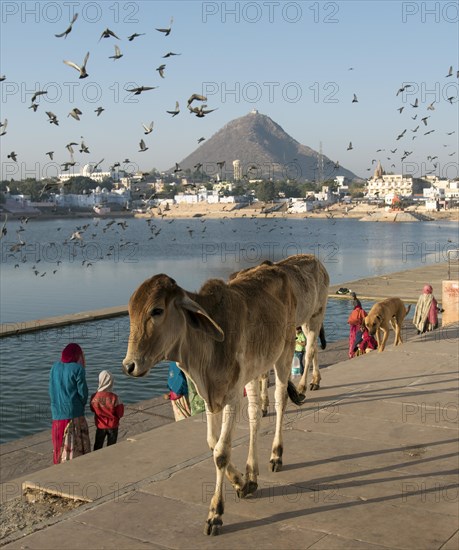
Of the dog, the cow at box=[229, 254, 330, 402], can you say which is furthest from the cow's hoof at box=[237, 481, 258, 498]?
the dog

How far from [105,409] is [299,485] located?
3.21 meters

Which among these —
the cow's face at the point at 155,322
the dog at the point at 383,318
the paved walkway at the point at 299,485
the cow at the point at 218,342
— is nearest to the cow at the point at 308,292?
the paved walkway at the point at 299,485

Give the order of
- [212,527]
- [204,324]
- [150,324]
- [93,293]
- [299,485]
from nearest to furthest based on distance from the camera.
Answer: [150,324], [212,527], [204,324], [299,485], [93,293]

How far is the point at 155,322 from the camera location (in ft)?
19.7

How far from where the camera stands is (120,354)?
20.6m

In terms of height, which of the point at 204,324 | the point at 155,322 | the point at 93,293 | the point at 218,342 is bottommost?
the point at 93,293

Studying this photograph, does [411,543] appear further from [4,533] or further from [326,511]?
[4,533]

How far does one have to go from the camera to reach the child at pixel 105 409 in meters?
9.66

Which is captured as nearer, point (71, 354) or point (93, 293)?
point (71, 354)

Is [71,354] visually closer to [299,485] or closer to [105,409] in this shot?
[105,409]

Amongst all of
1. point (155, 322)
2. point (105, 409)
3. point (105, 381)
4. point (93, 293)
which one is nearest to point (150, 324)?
point (155, 322)

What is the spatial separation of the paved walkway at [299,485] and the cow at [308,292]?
72 centimetres

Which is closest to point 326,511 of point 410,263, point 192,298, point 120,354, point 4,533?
point 192,298

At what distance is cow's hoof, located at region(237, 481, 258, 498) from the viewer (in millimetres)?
7129
